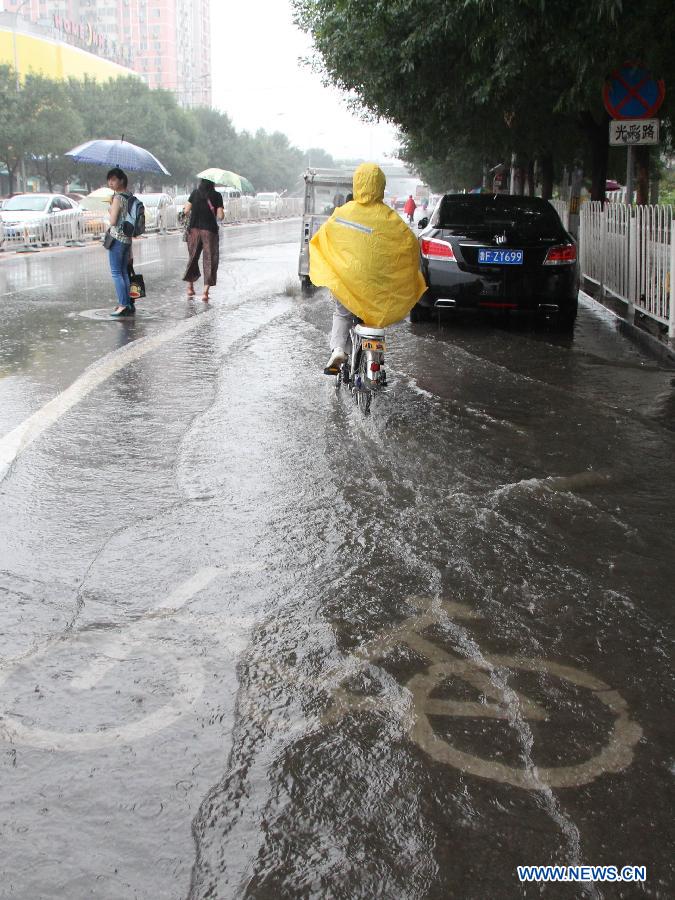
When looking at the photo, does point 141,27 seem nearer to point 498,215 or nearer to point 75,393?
point 498,215

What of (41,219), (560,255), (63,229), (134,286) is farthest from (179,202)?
(560,255)

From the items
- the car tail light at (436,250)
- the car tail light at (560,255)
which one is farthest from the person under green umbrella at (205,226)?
the car tail light at (560,255)

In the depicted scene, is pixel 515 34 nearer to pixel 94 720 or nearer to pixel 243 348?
pixel 243 348

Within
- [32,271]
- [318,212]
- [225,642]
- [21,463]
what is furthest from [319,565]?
[32,271]

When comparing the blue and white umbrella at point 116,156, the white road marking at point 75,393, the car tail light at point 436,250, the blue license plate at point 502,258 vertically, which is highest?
the blue and white umbrella at point 116,156

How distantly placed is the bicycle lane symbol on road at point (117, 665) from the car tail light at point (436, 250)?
7.90 metres

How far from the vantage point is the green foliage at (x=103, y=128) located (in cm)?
6278

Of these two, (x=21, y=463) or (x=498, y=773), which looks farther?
(x=21, y=463)

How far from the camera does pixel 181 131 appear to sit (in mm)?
91062

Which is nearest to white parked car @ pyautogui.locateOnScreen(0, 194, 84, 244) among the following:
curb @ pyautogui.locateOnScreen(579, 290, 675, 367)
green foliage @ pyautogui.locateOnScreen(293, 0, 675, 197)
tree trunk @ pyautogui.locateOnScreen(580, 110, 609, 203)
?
green foliage @ pyautogui.locateOnScreen(293, 0, 675, 197)

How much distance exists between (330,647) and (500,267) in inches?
330

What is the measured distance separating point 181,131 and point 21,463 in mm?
90449

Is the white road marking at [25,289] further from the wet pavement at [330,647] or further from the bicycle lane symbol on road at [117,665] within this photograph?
the bicycle lane symbol on road at [117,665]

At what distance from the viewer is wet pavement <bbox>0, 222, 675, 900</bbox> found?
2.51 m
